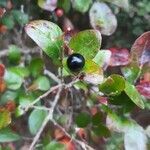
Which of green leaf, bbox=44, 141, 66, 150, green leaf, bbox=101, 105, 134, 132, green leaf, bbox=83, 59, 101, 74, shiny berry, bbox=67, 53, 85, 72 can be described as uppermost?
shiny berry, bbox=67, 53, 85, 72

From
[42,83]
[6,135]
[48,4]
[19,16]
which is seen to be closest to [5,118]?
[6,135]

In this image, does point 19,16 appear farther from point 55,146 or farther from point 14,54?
point 55,146

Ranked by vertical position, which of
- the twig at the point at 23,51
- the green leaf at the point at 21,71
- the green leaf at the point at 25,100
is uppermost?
the green leaf at the point at 21,71

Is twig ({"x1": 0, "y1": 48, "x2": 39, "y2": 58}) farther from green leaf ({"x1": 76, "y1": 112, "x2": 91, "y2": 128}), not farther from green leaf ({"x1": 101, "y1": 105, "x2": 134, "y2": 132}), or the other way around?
green leaf ({"x1": 101, "y1": 105, "x2": 134, "y2": 132})

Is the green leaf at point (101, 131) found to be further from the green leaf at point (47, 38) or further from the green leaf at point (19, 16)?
the green leaf at point (19, 16)

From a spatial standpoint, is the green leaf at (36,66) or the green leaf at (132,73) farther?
the green leaf at (36,66)

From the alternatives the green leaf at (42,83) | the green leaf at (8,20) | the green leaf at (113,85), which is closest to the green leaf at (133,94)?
the green leaf at (113,85)

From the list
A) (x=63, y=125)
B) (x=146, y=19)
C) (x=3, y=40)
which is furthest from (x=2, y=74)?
(x=146, y=19)

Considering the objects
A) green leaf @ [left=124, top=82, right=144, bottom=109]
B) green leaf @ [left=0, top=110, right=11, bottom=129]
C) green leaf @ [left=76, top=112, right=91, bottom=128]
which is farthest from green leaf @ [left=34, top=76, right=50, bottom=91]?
green leaf @ [left=124, top=82, right=144, bottom=109]
